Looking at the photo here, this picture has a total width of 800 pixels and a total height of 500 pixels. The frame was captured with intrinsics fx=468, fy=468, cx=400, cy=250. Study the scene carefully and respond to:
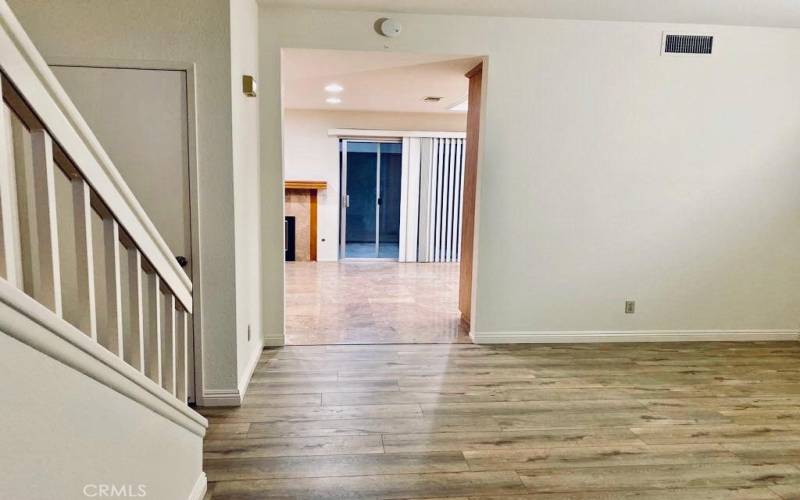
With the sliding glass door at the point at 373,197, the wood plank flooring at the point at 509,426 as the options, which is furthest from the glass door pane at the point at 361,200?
the wood plank flooring at the point at 509,426

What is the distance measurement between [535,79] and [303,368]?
2.82 metres

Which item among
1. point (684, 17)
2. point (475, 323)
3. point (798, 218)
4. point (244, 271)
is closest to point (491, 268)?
point (475, 323)

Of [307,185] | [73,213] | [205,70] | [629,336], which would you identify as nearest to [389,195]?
[307,185]

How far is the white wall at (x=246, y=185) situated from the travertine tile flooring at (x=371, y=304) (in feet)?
2.30

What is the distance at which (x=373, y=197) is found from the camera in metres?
8.39

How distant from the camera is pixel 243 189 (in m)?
2.96

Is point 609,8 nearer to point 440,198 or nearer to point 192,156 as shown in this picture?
point 192,156

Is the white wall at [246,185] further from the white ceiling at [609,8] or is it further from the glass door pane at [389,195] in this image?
the glass door pane at [389,195]

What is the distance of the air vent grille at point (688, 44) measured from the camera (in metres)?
3.68

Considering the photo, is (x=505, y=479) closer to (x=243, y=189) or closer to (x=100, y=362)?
(x=100, y=362)

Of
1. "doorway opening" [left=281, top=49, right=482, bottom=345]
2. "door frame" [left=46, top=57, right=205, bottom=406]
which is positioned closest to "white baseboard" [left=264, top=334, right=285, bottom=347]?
"door frame" [left=46, top=57, right=205, bottom=406]

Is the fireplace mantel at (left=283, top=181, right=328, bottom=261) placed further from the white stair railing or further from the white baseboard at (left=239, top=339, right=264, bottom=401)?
the white stair railing

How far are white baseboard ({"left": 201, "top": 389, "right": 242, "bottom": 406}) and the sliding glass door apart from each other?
17.5ft

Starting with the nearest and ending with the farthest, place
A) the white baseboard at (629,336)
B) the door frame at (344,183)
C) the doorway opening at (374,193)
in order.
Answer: the white baseboard at (629,336) → the doorway opening at (374,193) → the door frame at (344,183)
